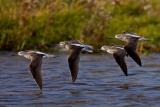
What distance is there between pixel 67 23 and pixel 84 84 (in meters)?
3.74

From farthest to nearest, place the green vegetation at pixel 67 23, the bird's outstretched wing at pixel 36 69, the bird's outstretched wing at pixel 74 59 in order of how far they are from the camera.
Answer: the green vegetation at pixel 67 23
the bird's outstretched wing at pixel 74 59
the bird's outstretched wing at pixel 36 69

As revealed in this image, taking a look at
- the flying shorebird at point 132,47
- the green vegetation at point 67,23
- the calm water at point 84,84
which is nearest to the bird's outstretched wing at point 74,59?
the calm water at point 84,84

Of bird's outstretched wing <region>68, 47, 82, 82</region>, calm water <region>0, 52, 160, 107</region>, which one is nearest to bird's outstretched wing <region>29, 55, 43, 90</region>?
calm water <region>0, 52, 160, 107</region>

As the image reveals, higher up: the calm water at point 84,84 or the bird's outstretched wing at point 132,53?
the bird's outstretched wing at point 132,53

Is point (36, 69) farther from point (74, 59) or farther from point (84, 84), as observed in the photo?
point (84, 84)

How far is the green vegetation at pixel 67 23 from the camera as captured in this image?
16219 mm

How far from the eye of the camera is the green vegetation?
16219 millimetres

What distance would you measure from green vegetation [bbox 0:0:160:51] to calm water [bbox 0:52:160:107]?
43 cm

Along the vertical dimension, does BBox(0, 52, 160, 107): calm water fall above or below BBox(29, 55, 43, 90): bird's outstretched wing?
below

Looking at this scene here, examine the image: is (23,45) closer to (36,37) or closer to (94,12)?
(36,37)

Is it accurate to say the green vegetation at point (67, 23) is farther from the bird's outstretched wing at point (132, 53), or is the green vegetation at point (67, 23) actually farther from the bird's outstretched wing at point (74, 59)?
the bird's outstretched wing at point (132, 53)

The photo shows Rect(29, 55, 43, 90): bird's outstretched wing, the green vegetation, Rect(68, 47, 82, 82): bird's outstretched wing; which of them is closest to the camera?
Rect(29, 55, 43, 90): bird's outstretched wing

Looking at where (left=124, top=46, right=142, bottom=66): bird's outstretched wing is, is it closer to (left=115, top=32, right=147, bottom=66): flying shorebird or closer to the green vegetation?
(left=115, top=32, right=147, bottom=66): flying shorebird

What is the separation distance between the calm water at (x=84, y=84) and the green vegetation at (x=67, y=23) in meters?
0.43
